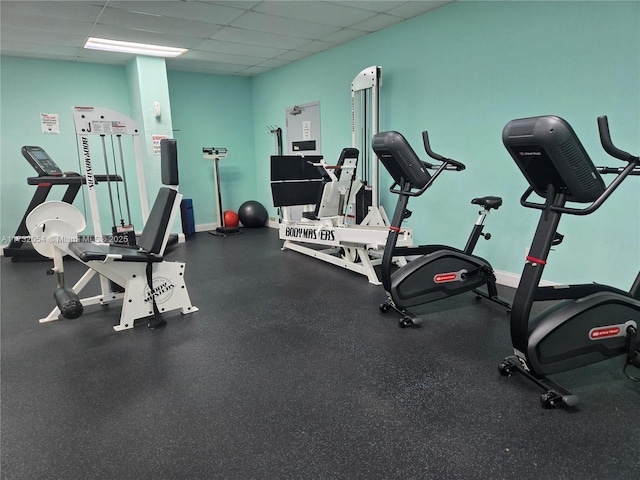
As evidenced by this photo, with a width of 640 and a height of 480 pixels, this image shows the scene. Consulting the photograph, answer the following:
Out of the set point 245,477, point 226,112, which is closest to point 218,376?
point 245,477

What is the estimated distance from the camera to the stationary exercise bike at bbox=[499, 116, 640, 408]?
169cm

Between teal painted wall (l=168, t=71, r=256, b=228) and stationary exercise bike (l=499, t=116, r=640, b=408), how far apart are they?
5.85 metres

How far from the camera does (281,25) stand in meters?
4.20

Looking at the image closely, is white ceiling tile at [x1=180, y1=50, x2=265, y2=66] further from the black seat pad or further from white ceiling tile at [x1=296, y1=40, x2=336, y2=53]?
the black seat pad

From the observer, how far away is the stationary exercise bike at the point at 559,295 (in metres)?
1.69

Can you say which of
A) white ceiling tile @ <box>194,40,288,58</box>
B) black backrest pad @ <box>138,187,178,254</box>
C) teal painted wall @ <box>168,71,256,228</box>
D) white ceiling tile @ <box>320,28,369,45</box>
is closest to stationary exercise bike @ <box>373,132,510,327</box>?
black backrest pad @ <box>138,187,178,254</box>

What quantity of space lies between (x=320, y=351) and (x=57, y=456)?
55.4 inches

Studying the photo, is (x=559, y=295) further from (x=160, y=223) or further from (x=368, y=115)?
(x=368, y=115)

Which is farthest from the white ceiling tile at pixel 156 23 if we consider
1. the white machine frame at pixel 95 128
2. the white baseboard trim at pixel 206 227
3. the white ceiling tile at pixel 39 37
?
the white baseboard trim at pixel 206 227

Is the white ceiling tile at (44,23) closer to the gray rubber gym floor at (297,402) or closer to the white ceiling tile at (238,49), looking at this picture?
the white ceiling tile at (238,49)

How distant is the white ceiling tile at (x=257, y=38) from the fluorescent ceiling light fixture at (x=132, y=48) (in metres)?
0.87

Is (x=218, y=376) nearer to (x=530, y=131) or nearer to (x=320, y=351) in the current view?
(x=320, y=351)

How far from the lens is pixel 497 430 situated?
67.5 inches

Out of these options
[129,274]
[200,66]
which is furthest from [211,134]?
[129,274]
